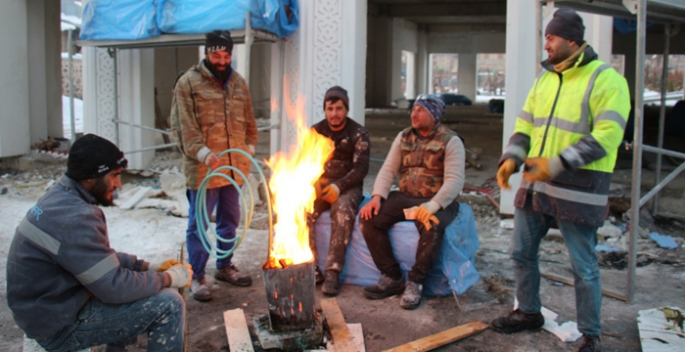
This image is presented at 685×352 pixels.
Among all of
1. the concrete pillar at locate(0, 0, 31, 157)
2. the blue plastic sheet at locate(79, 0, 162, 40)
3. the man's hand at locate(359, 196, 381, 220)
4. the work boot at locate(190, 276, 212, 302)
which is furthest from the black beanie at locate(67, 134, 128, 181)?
the concrete pillar at locate(0, 0, 31, 157)

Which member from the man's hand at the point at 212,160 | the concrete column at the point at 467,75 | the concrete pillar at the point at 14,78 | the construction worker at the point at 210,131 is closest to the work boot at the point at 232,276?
the construction worker at the point at 210,131

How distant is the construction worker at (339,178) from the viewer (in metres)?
4.77

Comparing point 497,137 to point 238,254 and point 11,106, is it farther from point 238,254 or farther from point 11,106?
point 11,106

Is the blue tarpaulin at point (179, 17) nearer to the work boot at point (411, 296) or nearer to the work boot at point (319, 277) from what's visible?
the work boot at point (319, 277)

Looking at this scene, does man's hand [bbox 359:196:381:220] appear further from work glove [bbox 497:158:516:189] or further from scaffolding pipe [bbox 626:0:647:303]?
scaffolding pipe [bbox 626:0:647:303]

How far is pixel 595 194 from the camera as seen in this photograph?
344 centimetres

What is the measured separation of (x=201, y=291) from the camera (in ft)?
14.7

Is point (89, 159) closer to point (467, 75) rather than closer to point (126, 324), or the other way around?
point (126, 324)

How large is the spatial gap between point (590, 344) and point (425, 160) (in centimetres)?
181

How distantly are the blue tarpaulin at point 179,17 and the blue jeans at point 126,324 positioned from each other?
402 cm

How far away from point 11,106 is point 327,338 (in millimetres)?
7814

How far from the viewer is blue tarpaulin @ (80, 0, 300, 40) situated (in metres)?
6.36

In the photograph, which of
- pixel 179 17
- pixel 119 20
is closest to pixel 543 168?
pixel 179 17

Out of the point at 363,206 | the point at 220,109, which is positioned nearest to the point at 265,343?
Answer: the point at 363,206
